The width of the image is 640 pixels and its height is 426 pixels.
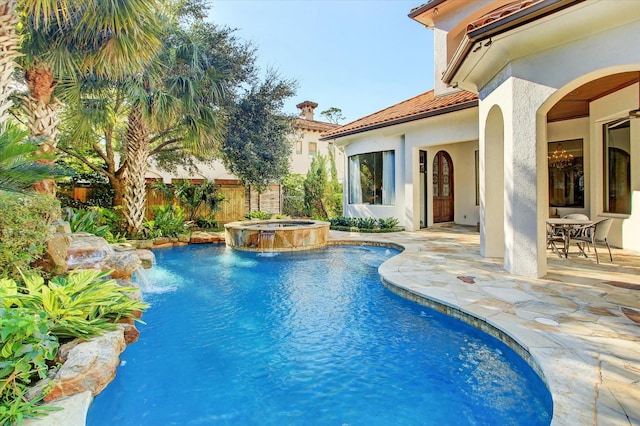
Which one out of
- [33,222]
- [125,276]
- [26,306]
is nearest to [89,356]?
[26,306]

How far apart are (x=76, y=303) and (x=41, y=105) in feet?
20.5

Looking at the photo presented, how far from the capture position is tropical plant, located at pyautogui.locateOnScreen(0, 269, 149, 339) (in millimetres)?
3920

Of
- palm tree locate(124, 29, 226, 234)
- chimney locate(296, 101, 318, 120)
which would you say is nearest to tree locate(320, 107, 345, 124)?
chimney locate(296, 101, 318, 120)

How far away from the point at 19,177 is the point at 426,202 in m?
14.6

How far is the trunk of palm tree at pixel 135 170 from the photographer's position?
12.9 m

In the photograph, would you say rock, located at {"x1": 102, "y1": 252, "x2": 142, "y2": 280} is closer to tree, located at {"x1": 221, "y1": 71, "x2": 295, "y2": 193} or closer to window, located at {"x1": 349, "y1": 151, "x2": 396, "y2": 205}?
tree, located at {"x1": 221, "y1": 71, "x2": 295, "y2": 193}

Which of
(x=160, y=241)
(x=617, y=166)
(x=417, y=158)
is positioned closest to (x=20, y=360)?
(x=160, y=241)

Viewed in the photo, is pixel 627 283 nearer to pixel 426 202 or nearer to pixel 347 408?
pixel 347 408

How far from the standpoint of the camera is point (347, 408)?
11.1ft

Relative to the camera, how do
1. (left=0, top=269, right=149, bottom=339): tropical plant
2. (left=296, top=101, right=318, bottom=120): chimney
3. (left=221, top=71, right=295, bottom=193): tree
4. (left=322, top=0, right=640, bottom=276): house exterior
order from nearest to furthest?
(left=0, top=269, right=149, bottom=339): tropical plant < (left=322, top=0, right=640, bottom=276): house exterior < (left=221, top=71, right=295, bottom=193): tree < (left=296, top=101, right=318, bottom=120): chimney

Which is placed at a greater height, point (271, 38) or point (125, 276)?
point (271, 38)

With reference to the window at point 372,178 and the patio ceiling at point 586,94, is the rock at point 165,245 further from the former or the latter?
the patio ceiling at point 586,94

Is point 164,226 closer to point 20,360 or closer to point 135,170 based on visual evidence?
point 135,170

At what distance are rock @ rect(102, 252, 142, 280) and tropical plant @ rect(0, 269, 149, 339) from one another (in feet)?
3.83
